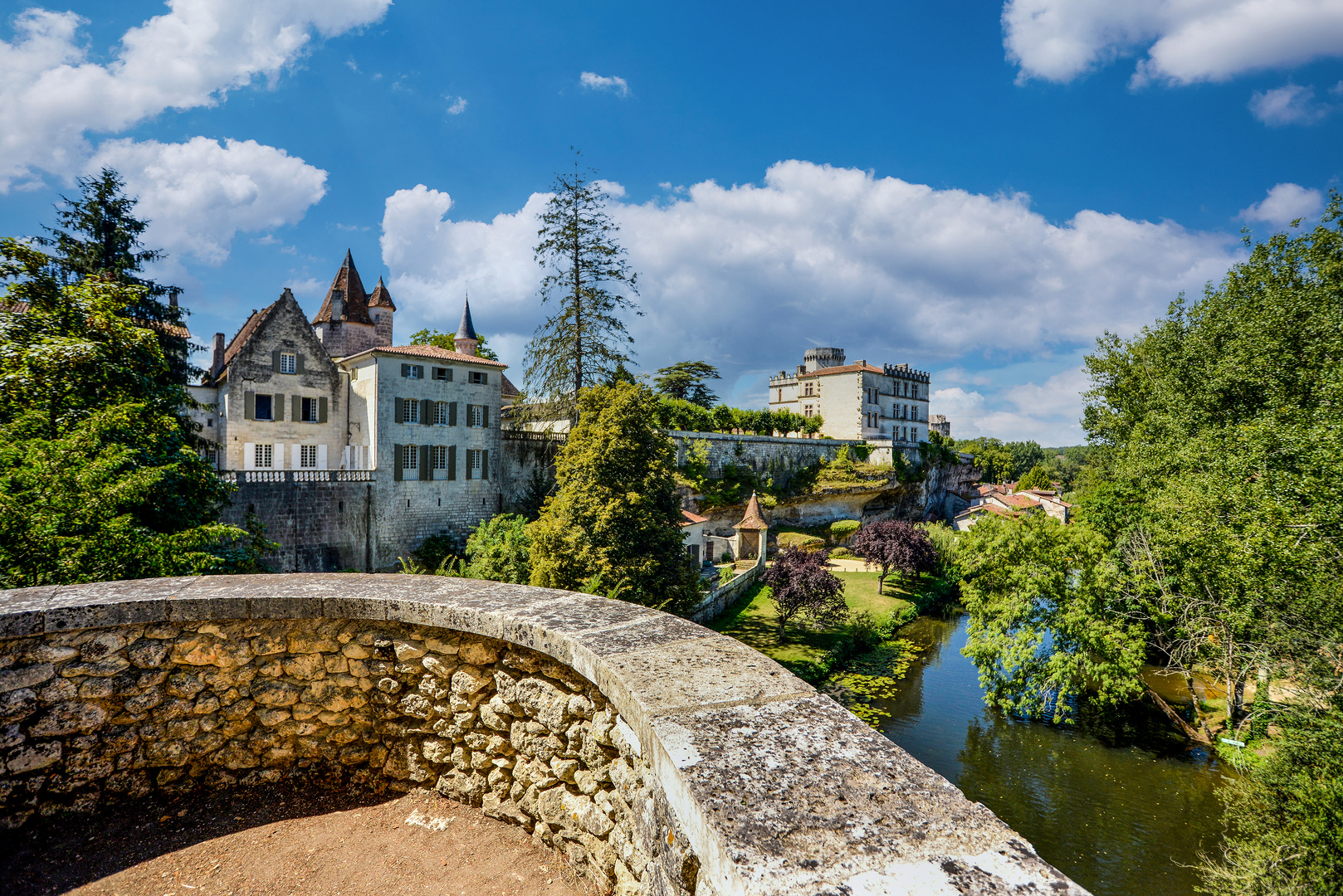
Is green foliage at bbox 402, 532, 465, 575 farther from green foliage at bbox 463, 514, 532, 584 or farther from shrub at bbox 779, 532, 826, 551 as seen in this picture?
shrub at bbox 779, 532, 826, 551

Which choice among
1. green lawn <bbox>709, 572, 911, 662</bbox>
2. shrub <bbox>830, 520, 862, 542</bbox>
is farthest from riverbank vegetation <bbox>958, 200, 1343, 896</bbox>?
shrub <bbox>830, 520, 862, 542</bbox>

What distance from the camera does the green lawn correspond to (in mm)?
20953

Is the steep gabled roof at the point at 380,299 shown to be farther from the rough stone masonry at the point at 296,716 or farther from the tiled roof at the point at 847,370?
the tiled roof at the point at 847,370

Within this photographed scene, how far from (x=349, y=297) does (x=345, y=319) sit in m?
1.19

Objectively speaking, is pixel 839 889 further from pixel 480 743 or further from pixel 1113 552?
pixel 1113 552

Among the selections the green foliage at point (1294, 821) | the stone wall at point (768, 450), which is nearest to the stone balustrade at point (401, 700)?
the green foliage at point (1294, 821)

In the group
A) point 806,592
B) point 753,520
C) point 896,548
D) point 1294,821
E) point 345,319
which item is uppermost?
point 345,319

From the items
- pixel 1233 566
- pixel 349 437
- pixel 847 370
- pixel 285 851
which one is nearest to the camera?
pixel 285 851

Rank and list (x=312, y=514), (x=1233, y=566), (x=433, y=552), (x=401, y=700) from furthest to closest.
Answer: (x=433, y=552)
(x=312, y=514)
(x=1233, y=566)
(x=401, y=700)

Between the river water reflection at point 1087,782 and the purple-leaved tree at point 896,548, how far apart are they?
9.60 m

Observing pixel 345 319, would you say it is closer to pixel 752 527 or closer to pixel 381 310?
pixel 381 310

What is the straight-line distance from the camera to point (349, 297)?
3012 cm

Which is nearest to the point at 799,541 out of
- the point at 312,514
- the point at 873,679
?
the point at 873,679

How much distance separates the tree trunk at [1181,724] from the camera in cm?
1567
